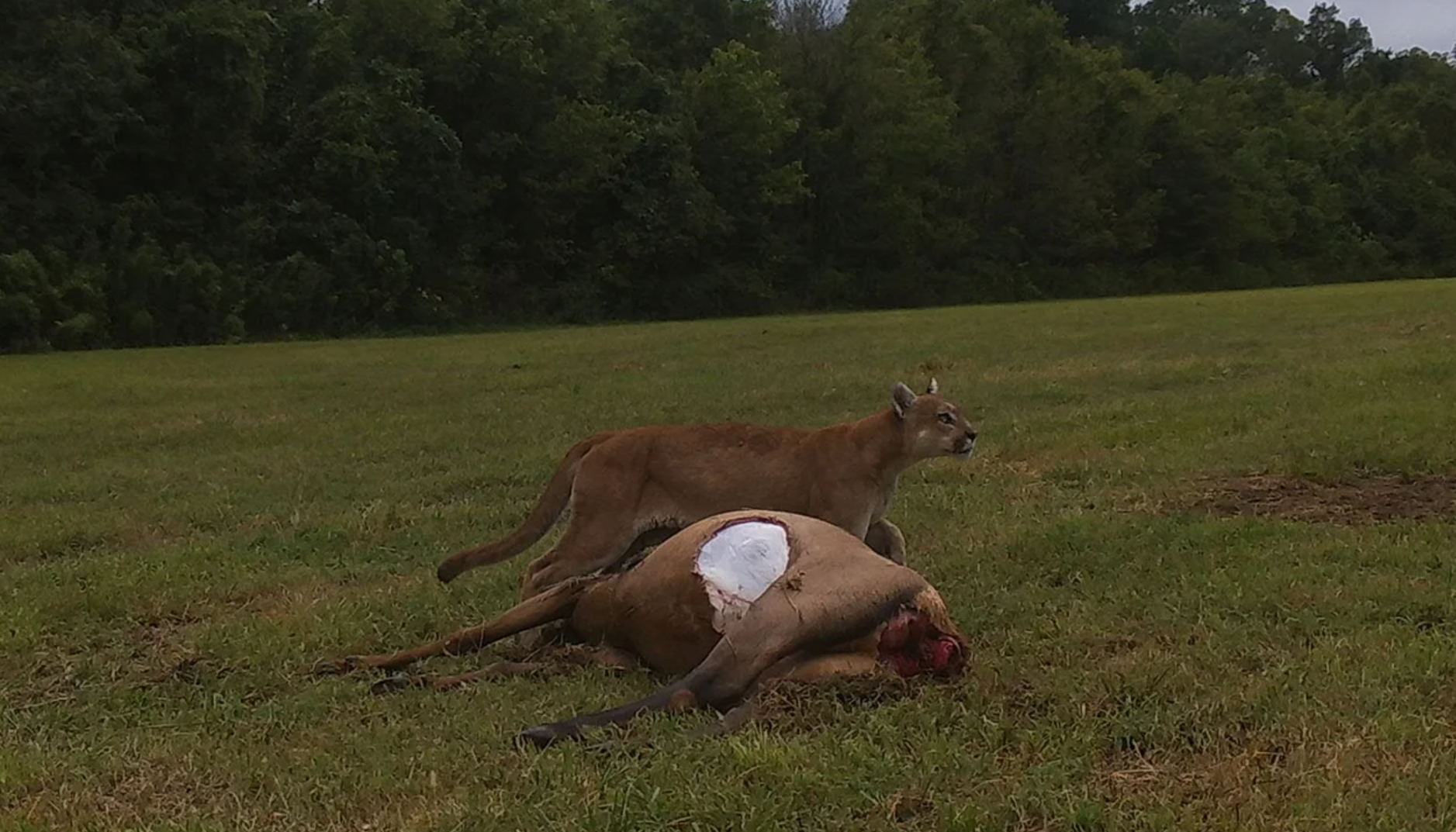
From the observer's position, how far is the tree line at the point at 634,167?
34.0m

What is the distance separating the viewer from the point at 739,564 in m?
5.45

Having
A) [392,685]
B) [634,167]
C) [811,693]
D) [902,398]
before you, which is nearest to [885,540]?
[902,398]

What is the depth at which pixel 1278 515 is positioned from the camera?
8.34 m

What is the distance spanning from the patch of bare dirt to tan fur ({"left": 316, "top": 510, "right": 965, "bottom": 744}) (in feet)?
12.7

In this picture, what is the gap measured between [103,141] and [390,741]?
109 feet

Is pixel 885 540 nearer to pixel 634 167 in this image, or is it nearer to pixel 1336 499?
pixel 1336 499

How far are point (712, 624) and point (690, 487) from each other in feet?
5.60

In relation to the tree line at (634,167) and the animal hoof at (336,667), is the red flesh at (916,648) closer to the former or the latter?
the animal hoof at (336,667)

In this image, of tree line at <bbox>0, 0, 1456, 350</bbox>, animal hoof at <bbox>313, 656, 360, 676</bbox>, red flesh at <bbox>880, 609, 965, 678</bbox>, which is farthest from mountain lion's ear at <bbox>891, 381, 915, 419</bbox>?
tree line at <bbox>0, 0, 1456, 350</bbox>

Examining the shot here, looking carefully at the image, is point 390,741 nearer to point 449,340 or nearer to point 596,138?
point 449,340

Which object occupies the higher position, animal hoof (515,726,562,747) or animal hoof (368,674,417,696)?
animal hoof (515,726,562,747)

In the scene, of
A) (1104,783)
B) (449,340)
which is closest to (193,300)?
(449,340)

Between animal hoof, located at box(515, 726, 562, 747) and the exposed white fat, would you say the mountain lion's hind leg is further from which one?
animal hoof, located at box(515, 726, 562, 747)

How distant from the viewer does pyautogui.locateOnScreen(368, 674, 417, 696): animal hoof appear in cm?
550
